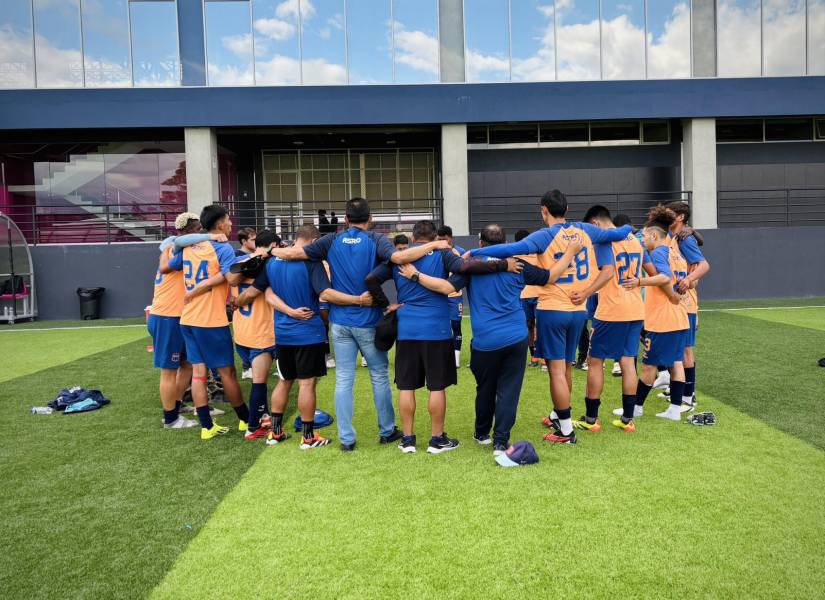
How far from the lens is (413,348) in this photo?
466 cm

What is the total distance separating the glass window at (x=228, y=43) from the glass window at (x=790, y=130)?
57.5 feet

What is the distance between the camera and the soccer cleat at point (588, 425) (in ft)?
17.7

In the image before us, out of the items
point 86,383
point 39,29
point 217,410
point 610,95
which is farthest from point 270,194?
point 217,410

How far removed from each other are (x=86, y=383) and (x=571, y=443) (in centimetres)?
652

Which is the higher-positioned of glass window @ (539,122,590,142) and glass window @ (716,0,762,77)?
glass window @ (716,0,762,77)

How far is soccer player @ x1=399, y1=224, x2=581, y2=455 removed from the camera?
15.1ft

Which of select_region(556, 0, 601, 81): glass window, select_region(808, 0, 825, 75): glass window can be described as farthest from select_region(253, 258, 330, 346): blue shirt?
select_region(808, 0, 825, 75): glass window

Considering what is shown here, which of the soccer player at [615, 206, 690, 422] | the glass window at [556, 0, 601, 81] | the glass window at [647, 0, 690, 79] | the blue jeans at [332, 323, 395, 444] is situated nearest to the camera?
the blue jeans at [332, 323, 395, 444]

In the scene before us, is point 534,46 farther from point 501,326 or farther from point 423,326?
point 423,326

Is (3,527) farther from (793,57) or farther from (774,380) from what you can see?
(793,57)

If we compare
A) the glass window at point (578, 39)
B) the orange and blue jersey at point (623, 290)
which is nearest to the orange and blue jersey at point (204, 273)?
the orange and blue jersey at point (623, 290)

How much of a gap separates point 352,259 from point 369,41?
15.8 metres

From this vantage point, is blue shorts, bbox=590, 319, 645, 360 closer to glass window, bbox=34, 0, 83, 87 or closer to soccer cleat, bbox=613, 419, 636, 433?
soccer cleat, bbox=613, 419, 636, 433

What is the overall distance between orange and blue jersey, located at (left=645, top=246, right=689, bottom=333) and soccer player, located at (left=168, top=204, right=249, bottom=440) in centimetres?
384
